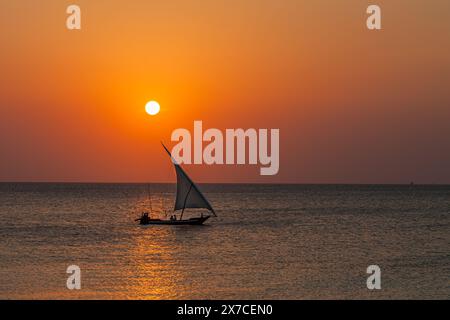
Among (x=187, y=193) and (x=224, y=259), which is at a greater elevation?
(x=187, y=193)

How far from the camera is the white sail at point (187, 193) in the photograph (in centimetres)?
7144

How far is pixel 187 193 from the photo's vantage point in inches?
2832

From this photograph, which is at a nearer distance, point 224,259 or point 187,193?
point 224,259

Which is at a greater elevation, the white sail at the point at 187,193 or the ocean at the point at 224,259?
the white sail at the point at 187,193

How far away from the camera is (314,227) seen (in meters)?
82.5

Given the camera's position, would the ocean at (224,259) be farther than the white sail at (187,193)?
No

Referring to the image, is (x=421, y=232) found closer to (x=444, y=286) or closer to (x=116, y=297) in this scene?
(x=444, y=286)

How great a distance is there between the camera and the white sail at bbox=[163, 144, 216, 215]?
71438mm

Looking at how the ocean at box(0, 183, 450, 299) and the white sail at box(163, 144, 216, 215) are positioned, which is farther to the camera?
the white sail at box(163, 144, 216, 215)

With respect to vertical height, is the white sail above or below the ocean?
above
